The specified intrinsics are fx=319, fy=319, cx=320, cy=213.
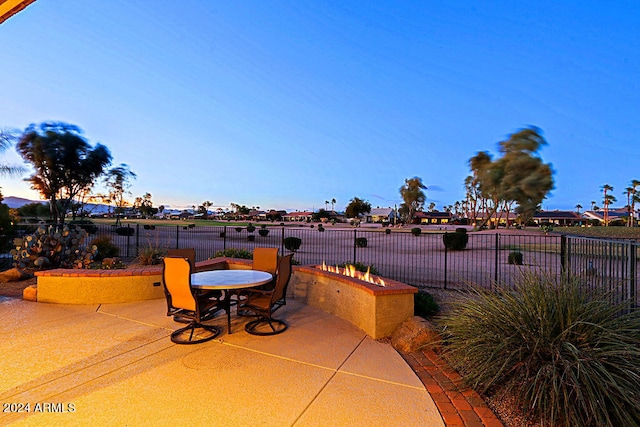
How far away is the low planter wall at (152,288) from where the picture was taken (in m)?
4.98

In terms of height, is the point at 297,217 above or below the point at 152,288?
above

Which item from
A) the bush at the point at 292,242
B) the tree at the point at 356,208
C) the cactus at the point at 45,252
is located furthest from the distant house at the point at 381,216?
the cactus at the point at 45,252

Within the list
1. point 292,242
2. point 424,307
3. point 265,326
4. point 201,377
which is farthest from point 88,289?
point 292,242

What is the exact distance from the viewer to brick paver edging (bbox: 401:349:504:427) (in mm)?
2660

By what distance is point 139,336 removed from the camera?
4406 mm

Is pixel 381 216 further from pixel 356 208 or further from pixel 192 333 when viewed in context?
pixel 192 333

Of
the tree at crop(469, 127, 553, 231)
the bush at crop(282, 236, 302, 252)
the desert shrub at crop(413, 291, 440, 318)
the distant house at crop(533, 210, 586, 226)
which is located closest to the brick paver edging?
the desert shrub at crop(413, 291, 440, 318)

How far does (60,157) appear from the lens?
14.2 meters

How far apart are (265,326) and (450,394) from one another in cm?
283

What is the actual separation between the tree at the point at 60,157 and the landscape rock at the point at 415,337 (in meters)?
16.2

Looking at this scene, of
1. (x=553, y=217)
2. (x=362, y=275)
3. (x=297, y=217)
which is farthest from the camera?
(x=297, y=217)

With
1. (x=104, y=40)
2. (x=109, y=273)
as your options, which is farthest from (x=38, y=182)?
(x=109, y=273)

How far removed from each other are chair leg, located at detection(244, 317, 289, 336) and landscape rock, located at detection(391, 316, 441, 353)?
5.42 ft

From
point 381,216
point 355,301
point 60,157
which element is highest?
point 60,157
